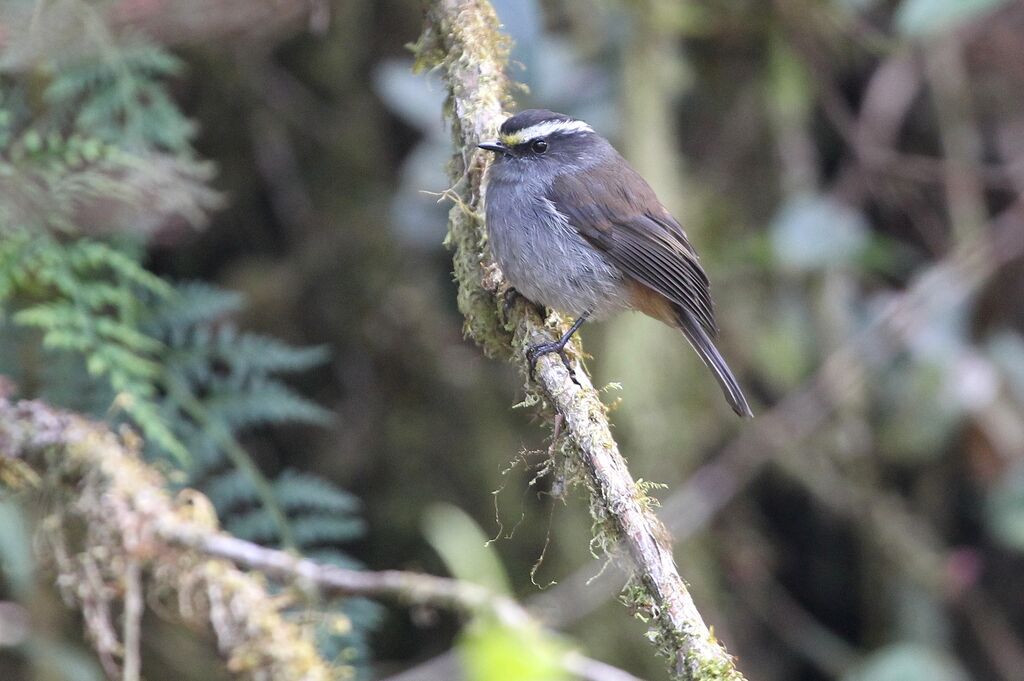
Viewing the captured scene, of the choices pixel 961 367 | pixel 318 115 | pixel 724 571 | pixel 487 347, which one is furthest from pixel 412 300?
pixel 961 367

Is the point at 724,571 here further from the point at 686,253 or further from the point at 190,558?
the point at 190,558

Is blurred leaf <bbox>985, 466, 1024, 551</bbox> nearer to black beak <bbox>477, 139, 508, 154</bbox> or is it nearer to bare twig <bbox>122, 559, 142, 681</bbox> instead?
black beak <bbox>477, 139, 508, 154</bbox>

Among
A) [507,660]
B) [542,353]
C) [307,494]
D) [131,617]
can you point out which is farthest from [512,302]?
[507,660]

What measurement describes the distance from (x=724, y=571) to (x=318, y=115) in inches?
109

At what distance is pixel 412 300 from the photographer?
4559 millimetres

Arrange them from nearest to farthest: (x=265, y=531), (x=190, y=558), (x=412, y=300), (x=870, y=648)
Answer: (x=190, y=558) < (x=265, y=531) < (x=412, y=300) < (x=870, y=648)

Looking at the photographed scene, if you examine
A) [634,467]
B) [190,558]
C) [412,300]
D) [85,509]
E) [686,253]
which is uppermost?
[412,300]

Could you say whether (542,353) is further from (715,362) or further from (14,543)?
(14,543)

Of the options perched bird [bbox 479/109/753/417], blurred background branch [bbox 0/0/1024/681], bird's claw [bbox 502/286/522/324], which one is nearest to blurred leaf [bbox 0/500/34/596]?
blurred background branch [bbox 0/0/1024/681]

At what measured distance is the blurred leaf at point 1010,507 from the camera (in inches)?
170

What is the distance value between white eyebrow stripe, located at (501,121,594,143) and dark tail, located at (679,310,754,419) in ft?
Answer: 2.53

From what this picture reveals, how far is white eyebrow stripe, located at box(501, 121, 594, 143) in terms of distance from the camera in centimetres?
322

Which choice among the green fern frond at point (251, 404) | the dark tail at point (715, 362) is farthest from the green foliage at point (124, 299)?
the dark tail at point (715, 362)

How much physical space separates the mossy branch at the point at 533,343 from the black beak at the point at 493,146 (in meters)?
0.03
